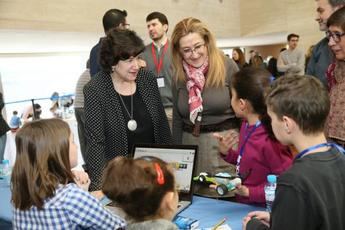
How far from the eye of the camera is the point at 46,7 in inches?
183

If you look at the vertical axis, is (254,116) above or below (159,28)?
below

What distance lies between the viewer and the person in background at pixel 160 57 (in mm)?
3343

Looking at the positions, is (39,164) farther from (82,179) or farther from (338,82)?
(338,82)

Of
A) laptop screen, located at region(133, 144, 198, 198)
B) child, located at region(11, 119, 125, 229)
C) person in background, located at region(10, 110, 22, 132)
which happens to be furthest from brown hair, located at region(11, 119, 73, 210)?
person in background, located at region(10, 110, 22, 132)

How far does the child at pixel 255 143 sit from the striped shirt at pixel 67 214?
1.91 feet

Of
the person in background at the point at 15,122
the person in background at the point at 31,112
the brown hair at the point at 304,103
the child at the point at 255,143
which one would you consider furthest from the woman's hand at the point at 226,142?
the person in background at the point at 31,112

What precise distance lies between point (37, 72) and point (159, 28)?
11.7ft

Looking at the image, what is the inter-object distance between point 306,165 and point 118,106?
3.71ft

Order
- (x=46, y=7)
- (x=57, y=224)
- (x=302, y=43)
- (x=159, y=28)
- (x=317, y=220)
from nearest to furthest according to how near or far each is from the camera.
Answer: (x=317, y=220) → (x=57, y=224) → (x=159, y=28) → (x=46, y=7) → (x=302, y=43)

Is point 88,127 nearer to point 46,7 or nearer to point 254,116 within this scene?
point 254,116

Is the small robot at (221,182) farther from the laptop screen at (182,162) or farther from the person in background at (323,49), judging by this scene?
the person in background at (323,49)

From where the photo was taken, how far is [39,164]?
1286 mm

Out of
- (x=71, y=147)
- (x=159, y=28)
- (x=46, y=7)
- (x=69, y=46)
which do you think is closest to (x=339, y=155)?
(x=71, y=147)

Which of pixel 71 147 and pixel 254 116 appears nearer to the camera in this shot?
pixel 71 147
